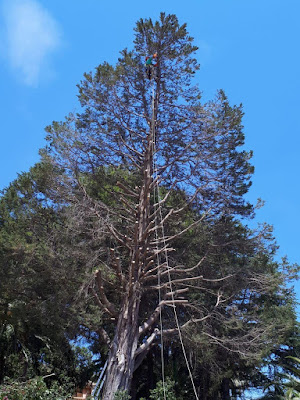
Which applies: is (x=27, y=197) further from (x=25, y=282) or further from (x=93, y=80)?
(x=93, y=80)

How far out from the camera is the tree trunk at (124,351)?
8383mm

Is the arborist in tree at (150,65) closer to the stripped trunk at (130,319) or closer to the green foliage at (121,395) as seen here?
the stripped trunk at (130,319)

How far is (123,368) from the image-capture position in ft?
28.0

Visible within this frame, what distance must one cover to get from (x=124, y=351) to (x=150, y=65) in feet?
25.1

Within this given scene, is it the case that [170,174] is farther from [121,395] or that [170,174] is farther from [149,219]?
[121,395]

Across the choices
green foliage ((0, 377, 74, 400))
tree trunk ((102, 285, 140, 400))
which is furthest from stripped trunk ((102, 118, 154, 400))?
green foliage ((0, 377, 74, 400))

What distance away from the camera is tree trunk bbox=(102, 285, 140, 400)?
8.38 meters

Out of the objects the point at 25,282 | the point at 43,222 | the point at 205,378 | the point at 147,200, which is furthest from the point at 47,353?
the point at 147,200

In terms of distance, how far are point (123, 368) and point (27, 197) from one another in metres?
5.71

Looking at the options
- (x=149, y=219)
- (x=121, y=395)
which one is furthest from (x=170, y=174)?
(x=121, y=395)

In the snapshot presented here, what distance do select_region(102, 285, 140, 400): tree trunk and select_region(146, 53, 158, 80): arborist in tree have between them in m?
5.93

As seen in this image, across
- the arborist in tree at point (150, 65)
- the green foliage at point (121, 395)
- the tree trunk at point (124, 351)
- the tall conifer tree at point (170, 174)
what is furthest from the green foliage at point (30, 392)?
the arborist in tree at point (150, 65)

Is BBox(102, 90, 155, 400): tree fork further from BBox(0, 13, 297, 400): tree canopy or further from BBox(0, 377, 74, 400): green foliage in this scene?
BBox(0, 377, 74, 400): green foliage

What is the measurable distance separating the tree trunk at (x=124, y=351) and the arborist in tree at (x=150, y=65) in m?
5.93
